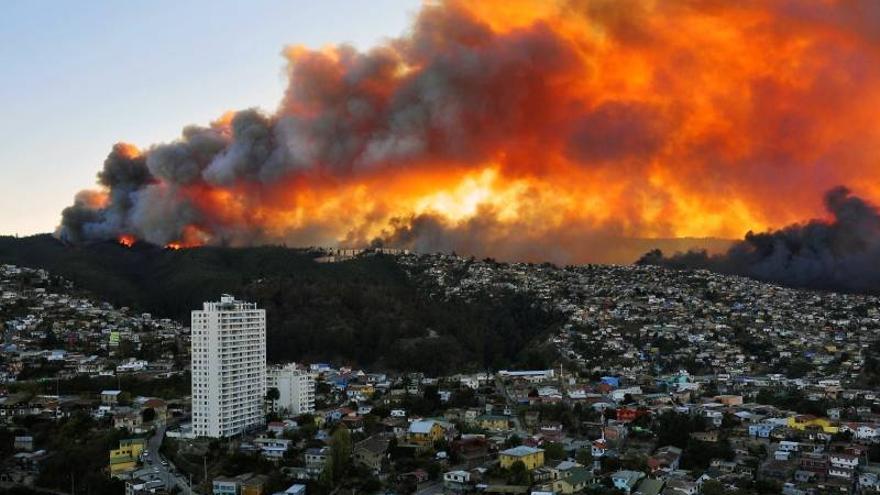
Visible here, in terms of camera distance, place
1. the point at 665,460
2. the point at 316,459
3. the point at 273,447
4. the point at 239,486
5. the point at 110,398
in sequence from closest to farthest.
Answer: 1. the point at 239,486
2. the point at 316,459
3. the point at 665,460
4. the point at 273,447
5. the point at 110,398

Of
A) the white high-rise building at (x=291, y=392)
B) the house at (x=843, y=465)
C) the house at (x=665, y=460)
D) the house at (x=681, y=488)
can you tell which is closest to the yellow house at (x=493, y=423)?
the house at (x=665, y=460)

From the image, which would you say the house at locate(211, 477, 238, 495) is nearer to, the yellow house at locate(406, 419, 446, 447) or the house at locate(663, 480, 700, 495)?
the yellow house at locate(406, 419, 446, 447)

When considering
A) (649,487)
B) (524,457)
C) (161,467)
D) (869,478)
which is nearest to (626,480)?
(649,487)

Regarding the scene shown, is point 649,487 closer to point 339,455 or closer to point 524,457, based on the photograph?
point 524,457

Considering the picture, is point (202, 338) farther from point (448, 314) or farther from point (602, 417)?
point (448, 314)

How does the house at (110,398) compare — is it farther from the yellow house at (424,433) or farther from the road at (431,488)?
the road at (431,488)

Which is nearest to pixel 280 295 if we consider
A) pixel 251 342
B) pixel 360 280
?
pixel 360 280

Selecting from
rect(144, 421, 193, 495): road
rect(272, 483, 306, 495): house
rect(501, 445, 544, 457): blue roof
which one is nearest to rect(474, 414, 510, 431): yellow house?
rect(501, 445, 544, 457): blue roof

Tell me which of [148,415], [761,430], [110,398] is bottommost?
[761,430]
